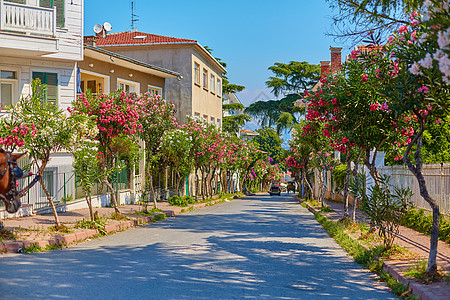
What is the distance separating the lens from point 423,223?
48.4ft

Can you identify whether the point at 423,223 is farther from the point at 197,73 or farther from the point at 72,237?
the point at 197,73

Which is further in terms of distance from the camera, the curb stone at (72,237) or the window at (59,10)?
the window at (59,10)

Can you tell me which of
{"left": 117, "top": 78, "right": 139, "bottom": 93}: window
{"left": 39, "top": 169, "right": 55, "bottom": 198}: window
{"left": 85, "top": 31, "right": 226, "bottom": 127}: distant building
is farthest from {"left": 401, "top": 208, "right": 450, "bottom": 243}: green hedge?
{"left": 85, "top": 31, "right": 226, "bottom": 127}: distant building

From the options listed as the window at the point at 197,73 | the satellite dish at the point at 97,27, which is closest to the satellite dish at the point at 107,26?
the satellite dish at the point at 97,27

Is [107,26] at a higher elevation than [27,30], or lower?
higher

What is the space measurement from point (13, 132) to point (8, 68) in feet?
31.3

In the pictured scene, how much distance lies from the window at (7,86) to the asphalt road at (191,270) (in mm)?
8634

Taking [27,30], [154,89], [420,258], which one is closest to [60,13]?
[27,30]

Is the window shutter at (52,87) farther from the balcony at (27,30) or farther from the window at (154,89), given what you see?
the window at (154,89)

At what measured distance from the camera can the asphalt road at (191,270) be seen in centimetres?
728

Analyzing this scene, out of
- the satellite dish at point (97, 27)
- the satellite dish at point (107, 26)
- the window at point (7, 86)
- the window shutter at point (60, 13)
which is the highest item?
the satellite dish at point (97, 27)

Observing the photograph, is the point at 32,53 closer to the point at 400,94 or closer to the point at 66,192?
the point at 66,192

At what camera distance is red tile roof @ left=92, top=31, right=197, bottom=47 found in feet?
121

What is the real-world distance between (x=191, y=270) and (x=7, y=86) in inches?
556
